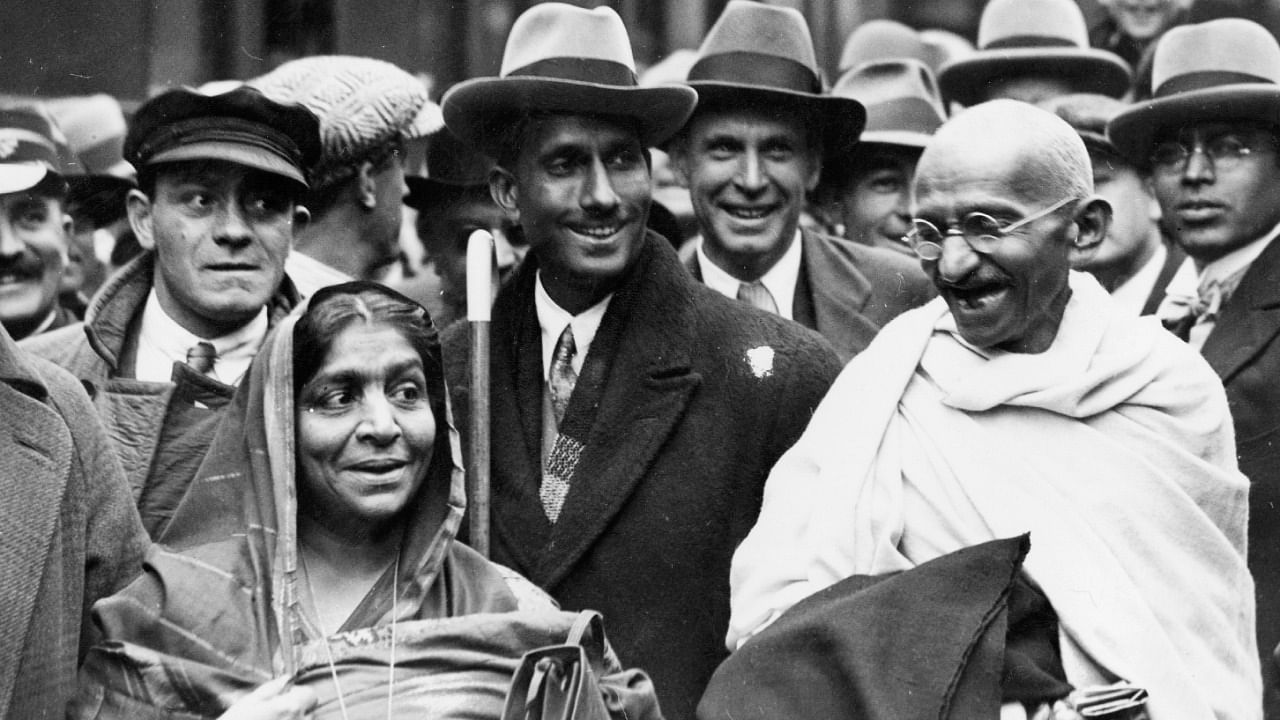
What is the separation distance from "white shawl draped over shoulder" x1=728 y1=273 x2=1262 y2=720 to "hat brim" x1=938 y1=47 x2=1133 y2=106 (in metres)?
3.45

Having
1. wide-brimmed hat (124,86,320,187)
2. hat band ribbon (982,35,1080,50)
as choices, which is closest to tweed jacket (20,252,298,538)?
wide-brimmed hat (124,86,320,187)

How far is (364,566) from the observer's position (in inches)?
189

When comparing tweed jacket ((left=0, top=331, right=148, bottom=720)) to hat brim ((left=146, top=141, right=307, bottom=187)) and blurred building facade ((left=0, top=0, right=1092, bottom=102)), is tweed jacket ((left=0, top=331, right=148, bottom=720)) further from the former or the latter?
blurred building facade ((left=0, top=0, right=1092, bottom=102))

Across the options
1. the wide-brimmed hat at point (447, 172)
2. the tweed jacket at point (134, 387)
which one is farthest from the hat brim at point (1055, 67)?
the tweed jacket at point (134, 387)

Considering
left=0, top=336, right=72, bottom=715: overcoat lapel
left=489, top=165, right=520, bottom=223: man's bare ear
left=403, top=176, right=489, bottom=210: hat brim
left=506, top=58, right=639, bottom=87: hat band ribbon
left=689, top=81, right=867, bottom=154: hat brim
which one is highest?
left=506, top=58, right=639, bottom=87: hat band ribbon

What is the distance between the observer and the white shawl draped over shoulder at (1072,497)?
14.7ft

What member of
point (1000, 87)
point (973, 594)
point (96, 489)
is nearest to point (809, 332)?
point (973, 594)

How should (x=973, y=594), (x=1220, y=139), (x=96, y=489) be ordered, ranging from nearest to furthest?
(x=973, y=594) < (x=96, y=489) < (x=1220, y=139)

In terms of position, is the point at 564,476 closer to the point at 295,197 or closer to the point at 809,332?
the point at 809,332

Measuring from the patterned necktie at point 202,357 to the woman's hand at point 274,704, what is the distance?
1515 mm

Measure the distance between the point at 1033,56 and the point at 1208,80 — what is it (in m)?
A: 1.47

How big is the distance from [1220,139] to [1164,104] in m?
0.20

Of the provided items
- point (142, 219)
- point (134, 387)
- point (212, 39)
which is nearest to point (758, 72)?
point (142, 219)

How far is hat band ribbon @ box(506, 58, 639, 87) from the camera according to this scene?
5.81 metres
